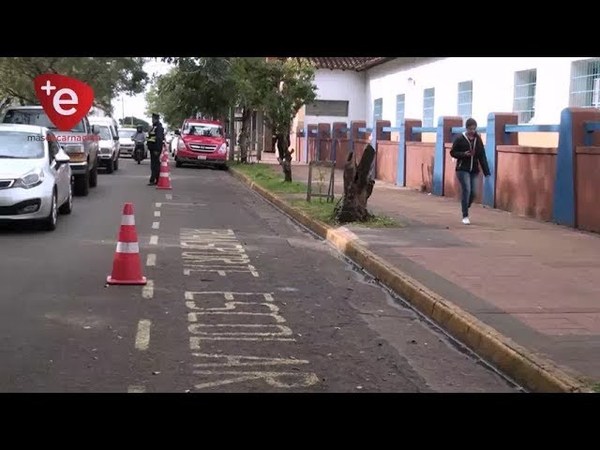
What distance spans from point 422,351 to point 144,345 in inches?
90.3

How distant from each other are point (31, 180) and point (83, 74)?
122 ft

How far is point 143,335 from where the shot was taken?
6805mm

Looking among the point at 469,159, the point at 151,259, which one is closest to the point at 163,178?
the point at 469,159

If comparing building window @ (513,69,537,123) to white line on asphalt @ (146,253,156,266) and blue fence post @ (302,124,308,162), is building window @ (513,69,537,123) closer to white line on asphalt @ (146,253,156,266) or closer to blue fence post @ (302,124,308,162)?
white line on asphalt @ (146,253,156,266)

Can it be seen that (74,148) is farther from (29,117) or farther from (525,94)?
(525,94)

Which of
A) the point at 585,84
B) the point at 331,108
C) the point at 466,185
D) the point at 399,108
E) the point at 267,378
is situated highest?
the point at 331,108

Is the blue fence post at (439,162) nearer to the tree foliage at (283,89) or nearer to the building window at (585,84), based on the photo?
the building window at (585,84)

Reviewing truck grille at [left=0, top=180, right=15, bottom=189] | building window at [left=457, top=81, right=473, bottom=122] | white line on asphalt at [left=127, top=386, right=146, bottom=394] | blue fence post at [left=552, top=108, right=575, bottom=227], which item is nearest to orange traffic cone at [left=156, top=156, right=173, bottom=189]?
building window at [left=457, top=81, right=473, bottom=122]

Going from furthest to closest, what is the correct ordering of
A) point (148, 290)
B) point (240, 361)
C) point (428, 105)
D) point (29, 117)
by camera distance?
point (428, 105)
point (29, 117)
point (148, 290)
point (240, 361)

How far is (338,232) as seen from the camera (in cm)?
1275

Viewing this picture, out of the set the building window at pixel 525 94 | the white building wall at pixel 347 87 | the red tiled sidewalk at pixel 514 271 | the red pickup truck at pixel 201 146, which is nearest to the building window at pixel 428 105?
the building window at pixel 525 94

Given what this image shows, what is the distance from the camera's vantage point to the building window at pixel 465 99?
73.6ft
